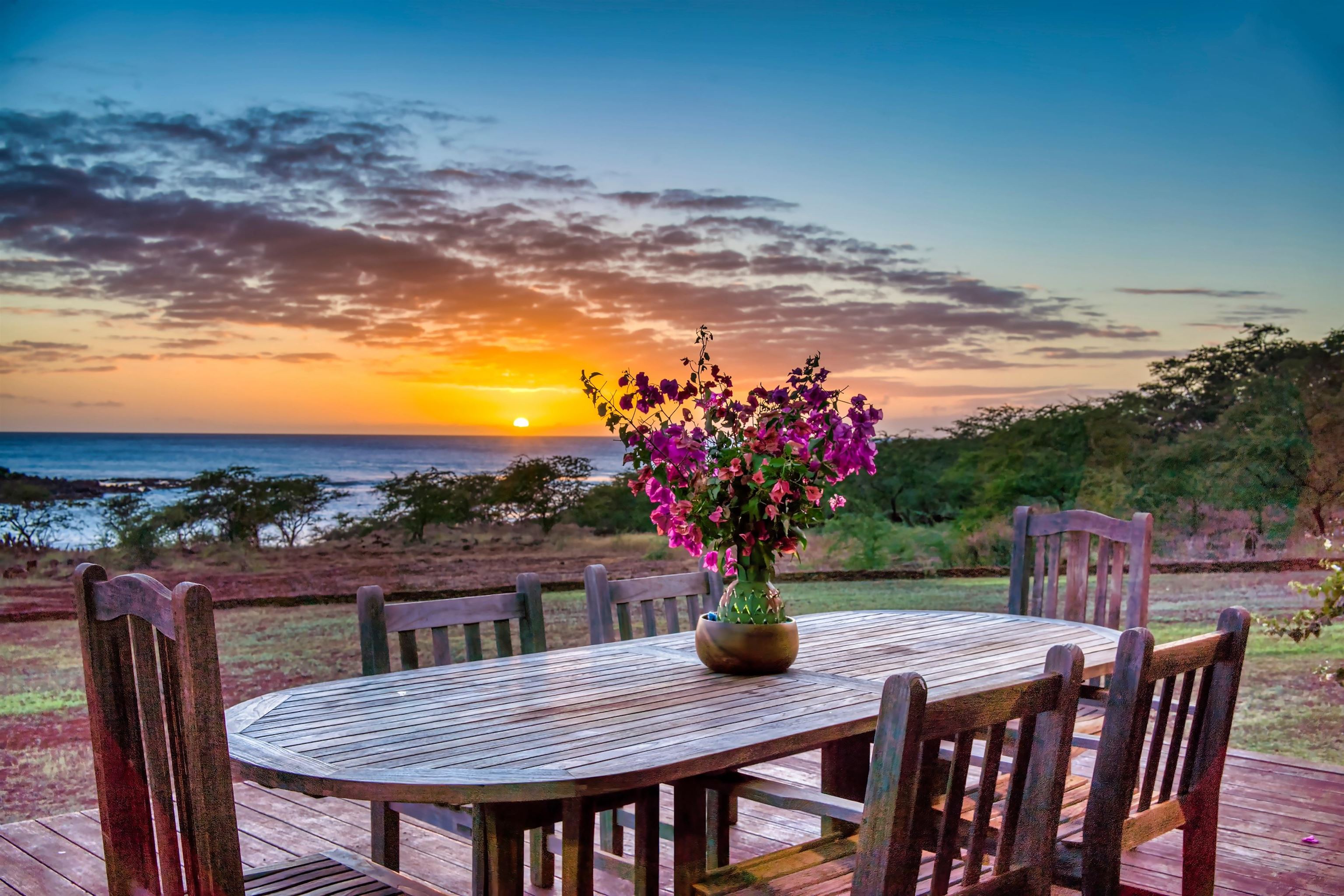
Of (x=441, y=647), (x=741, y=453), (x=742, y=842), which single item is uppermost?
(x=741, y=453)

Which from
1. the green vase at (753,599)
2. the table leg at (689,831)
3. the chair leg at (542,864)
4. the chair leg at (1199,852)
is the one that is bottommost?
the chair leg at (542,864)

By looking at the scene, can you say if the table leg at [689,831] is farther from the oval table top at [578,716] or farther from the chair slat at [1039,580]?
the chair slat at [1039,580]

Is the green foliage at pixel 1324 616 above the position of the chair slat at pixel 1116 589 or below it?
below

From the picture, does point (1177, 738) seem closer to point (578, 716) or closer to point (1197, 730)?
point (1197, 730)

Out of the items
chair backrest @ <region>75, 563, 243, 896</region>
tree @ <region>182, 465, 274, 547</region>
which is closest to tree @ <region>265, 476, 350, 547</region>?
tree @ <region>182, 465, 274, 547</region>

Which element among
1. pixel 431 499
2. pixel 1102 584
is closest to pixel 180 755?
pixel 1102 584

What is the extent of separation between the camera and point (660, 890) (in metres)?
3.05

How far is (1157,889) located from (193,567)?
565 cm

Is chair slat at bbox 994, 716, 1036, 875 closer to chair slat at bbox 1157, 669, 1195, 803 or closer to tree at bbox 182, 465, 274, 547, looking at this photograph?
chair slat at bbox 1157, 669, 1195, 803

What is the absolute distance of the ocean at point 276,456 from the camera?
611 centimetres

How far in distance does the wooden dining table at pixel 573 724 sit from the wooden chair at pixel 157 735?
0.65 feet

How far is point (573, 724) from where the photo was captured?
6.64 feet

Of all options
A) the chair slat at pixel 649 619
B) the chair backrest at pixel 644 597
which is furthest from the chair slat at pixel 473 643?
the chair slat at pixel 649 619

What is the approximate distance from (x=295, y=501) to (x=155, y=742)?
5927 mm
